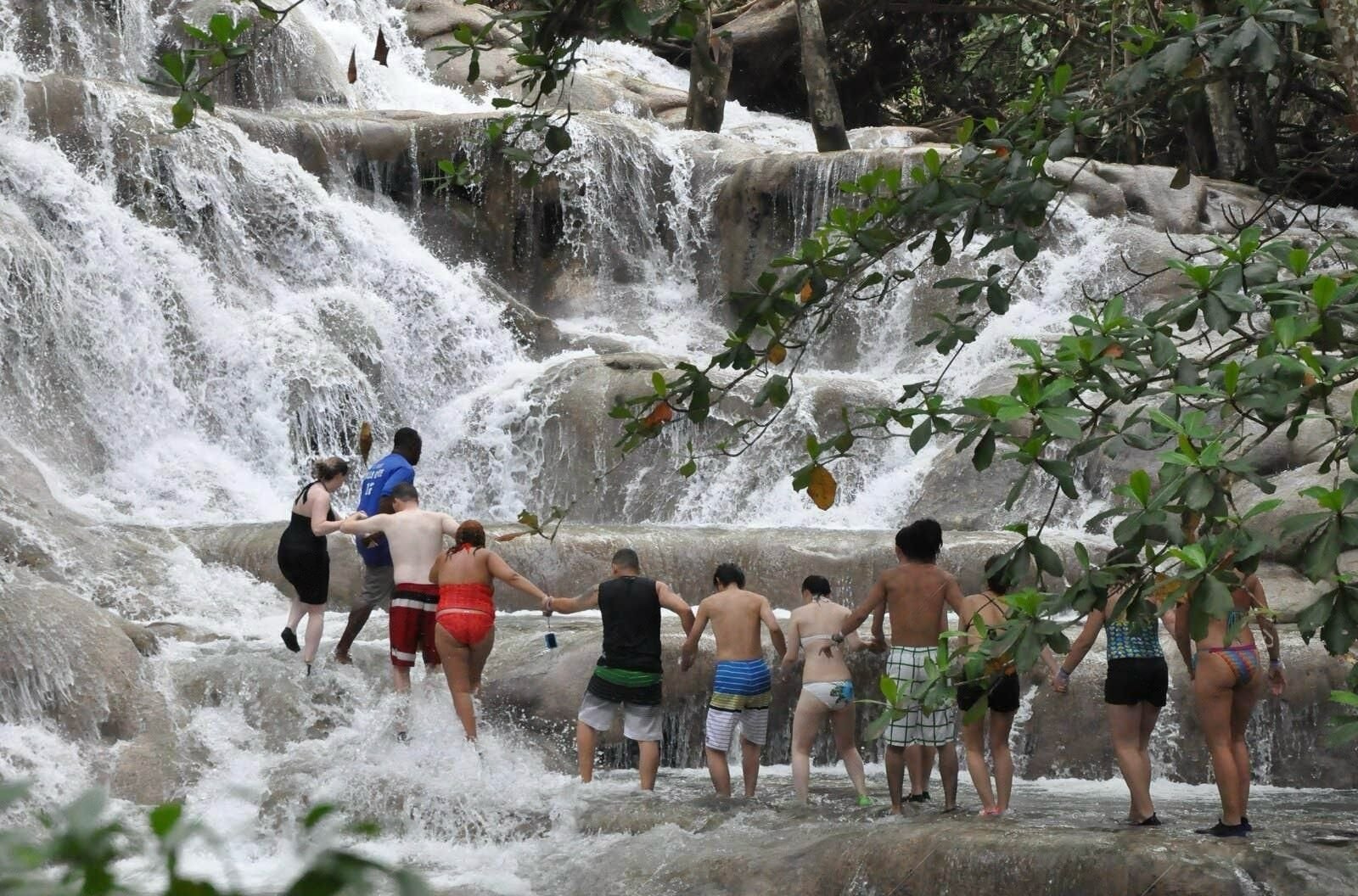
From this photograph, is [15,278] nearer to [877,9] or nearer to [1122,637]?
[1122,637]

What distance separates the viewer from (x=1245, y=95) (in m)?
22.0

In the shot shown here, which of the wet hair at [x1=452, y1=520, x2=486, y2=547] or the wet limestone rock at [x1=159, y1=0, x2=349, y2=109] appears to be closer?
the wet hair at [x1=452, y1=520, x2=486, y2=547]

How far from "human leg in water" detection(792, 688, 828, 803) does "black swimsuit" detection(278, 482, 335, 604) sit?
290cm

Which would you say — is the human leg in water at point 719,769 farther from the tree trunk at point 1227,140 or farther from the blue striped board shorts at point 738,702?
the tree trunk at point 1227,140

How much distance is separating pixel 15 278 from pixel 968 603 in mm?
10144

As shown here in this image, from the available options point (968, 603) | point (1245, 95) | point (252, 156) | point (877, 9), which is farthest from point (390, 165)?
point (968, 603)

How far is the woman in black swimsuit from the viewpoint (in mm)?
9078

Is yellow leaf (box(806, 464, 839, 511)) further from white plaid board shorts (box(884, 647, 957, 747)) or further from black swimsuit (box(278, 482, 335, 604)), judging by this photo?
black swimsuit (box(278, 482, 335, 604))

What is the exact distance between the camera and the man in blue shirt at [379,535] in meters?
9.07

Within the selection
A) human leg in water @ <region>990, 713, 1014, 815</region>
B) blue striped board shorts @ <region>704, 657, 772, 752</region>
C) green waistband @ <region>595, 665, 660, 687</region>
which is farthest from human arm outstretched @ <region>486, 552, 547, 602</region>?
human leg in water @ <region>990, 713, 1014, 815</region>

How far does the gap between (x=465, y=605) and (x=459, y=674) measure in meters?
0.37

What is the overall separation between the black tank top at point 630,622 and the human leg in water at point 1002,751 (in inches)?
67.6

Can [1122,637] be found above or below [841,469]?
below

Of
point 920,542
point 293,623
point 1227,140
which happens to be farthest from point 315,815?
point 1227,140
